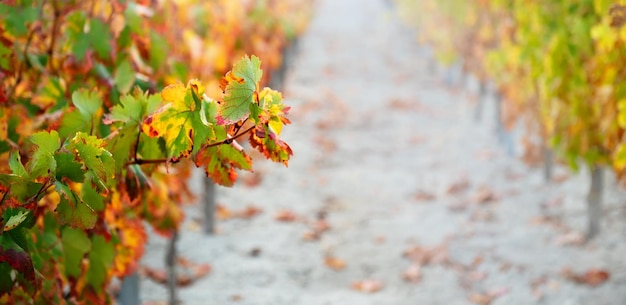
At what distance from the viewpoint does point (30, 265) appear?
4.05ft

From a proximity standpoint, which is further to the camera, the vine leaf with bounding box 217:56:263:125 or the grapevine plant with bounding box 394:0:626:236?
the grapevine plant with bounding box 394:0:626:236

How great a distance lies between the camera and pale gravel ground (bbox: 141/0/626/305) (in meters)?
4.38

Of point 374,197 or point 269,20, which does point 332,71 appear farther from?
point 374,197

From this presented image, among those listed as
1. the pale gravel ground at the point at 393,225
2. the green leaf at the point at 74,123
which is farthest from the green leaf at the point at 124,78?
the pale gravel ground at the point at 393,225

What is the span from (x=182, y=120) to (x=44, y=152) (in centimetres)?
25

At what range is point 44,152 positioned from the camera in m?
1.16

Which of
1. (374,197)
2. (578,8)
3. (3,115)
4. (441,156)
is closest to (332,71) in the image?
(441,156)

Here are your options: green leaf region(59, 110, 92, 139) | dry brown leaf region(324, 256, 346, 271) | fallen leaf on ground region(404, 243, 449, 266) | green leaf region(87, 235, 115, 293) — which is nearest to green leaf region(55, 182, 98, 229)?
green leaf region(59, 110, 92, 139)

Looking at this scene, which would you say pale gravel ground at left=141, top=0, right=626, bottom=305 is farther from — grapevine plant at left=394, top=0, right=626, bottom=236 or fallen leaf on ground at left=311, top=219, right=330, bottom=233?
grapevine plant at left=394, top=0, right=626, bottom=236

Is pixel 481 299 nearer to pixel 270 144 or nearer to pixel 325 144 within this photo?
pixel 270 144

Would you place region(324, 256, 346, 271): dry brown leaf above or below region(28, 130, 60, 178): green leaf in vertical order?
above

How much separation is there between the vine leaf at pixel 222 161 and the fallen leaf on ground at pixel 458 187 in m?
5.66

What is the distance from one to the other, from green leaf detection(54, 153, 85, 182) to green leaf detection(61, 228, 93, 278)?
2.13 ft

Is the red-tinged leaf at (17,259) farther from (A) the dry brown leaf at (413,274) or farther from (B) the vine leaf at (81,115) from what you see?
(A) the dry brown leaf at (413,274)
